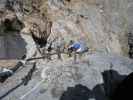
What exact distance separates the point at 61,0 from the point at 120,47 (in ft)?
9.95

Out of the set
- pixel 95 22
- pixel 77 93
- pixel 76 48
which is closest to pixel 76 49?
pixel 76 48

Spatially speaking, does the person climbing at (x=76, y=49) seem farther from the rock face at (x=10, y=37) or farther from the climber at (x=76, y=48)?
the rock face at (x=10, y=37)

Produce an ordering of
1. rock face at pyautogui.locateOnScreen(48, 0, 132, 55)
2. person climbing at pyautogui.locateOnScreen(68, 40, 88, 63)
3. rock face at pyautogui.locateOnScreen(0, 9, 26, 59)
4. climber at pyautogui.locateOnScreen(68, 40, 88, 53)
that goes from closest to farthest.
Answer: person climbing at pyautogui.locateOnScreen(68, 40, 88, 63) < climber at pyautogui.locateOnScreen(68, 40, 88, 53) < rock face at pyautogui.locateOnScreen(0, 9, 26, 59) < rock face at pyautogui.locateOnScreen(48, 0, 132, 55)

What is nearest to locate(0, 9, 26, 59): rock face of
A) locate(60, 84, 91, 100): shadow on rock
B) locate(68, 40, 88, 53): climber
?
locate(68, 40, 88, 53): climber

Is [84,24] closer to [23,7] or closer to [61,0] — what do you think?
[61,0]

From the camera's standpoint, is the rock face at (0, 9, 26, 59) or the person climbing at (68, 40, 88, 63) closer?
the person climbing at (68, 40, 88, 63)

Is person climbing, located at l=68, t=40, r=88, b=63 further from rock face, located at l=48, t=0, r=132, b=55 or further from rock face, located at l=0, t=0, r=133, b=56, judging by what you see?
rock face, located at l=48, t=0, r=132, b=55

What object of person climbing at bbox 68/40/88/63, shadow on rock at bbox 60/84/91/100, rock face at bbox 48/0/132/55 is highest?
rock face at bbox 48/0/132/55

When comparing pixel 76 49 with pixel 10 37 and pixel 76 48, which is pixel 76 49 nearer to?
pixel 76 48

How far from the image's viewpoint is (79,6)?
1036 centimetres

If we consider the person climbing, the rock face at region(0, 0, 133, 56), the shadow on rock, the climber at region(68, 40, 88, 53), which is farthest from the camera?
the rock face at region(0, 0, 133, 56)

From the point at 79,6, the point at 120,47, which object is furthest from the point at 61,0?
the point at 120,47

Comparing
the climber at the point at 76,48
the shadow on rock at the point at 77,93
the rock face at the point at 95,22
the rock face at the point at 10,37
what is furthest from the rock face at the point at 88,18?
the shadow on rock at the point at 77,93

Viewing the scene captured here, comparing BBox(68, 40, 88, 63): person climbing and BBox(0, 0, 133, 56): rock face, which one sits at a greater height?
BBox(0, 0, 133, 56): rock face
